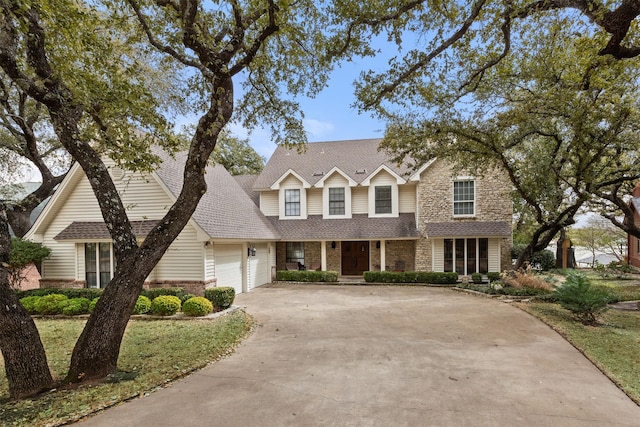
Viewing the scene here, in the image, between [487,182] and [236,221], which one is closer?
[236,221]

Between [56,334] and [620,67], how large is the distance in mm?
15571

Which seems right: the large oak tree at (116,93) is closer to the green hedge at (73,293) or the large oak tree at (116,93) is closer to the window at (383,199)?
the green hedge at (73,293)

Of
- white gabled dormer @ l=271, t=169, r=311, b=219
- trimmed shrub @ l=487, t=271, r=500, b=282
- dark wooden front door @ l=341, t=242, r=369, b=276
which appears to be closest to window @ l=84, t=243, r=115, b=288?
white gabled dormer @ l=271, t=169, r=311, b=219

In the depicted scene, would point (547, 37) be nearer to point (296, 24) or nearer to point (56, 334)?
point (296, 24)

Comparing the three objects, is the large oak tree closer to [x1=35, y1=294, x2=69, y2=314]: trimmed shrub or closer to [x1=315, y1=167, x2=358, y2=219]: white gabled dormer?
[x1=35, y1=294, x2=69, y2=314]: trimmed shrub

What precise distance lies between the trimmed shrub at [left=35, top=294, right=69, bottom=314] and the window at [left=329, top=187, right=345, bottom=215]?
13133 millimetres

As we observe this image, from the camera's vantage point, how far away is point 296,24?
24.2 ft

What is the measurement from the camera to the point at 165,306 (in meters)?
10.2

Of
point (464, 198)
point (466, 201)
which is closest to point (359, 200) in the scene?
point (464, 198)

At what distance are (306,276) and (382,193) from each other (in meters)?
6.54

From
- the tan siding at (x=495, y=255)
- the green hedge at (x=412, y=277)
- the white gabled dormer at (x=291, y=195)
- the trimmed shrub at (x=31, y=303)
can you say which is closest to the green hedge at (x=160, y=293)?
the trimmed shrub at (x=31, y=303)

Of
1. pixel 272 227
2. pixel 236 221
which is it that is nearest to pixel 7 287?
pixel 236 221

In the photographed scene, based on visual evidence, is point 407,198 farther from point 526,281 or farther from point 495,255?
point 526,281

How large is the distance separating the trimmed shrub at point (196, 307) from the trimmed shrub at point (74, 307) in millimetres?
3659
